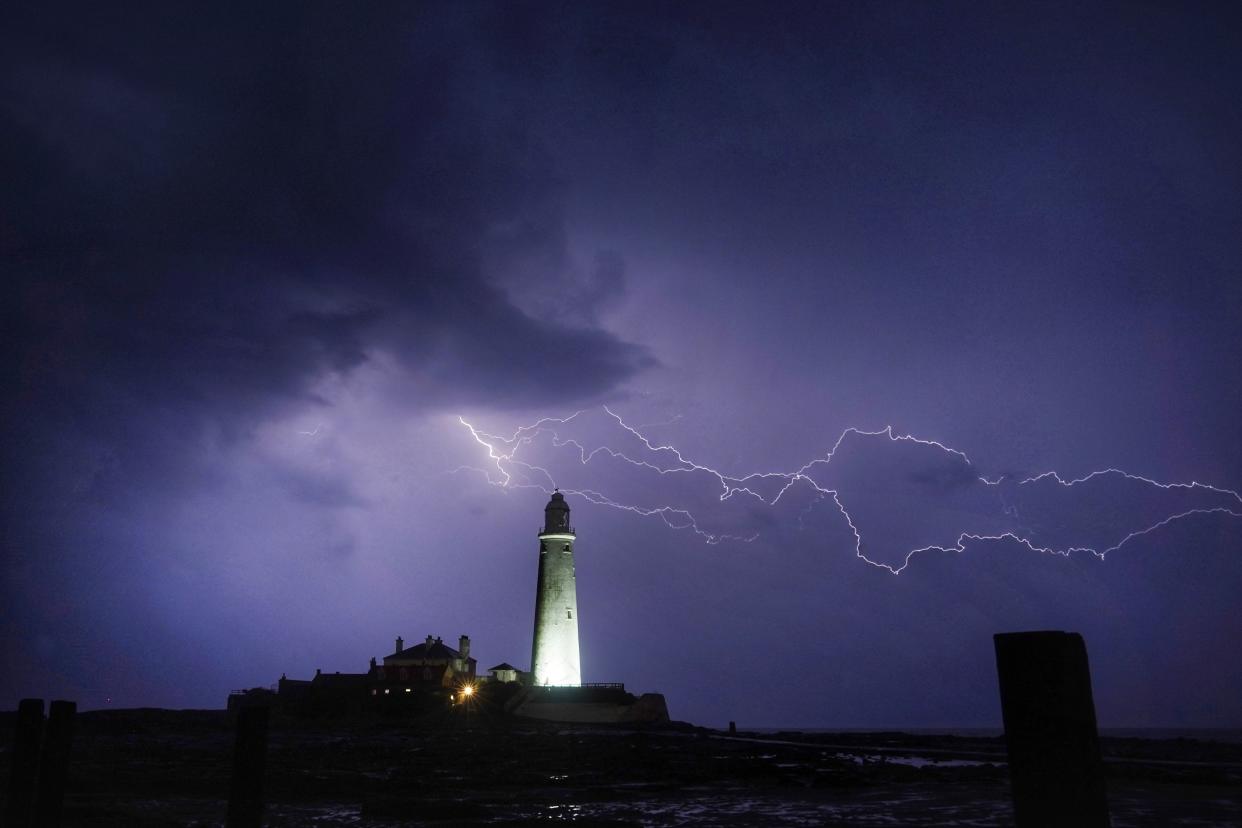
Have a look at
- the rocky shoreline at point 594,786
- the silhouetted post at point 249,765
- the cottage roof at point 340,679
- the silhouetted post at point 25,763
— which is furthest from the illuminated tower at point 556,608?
the silhouetted post at point 249,765

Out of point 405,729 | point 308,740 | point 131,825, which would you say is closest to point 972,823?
point 131,825

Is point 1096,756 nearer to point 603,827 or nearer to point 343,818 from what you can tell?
point 603,827

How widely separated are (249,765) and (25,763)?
6025 millimetres

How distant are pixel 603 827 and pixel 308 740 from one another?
33.7m

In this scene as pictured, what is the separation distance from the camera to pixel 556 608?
203ft

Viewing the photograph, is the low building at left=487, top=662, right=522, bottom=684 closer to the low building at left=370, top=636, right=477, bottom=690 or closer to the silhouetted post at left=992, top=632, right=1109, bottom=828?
the low building at left=370, top=636, right=477, bottom=690

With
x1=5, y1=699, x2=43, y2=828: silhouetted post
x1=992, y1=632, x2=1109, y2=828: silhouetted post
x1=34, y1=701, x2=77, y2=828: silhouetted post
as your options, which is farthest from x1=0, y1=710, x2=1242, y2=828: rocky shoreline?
x1=992, y1=632, x2=1109, y2=828: silhouetted post

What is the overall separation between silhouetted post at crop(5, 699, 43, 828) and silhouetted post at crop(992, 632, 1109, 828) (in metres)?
13.5

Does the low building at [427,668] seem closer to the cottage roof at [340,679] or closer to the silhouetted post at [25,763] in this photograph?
the cottage roof at [340,679]

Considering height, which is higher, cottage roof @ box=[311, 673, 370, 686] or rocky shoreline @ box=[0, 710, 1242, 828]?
cottage roof @ box=[311, 673, 370, 686]

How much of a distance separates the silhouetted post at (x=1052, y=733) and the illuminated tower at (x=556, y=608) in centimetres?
6007

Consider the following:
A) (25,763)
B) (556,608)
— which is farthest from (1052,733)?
(556,608)

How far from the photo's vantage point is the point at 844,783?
22531mm

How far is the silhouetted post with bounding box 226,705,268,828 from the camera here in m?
8.58
